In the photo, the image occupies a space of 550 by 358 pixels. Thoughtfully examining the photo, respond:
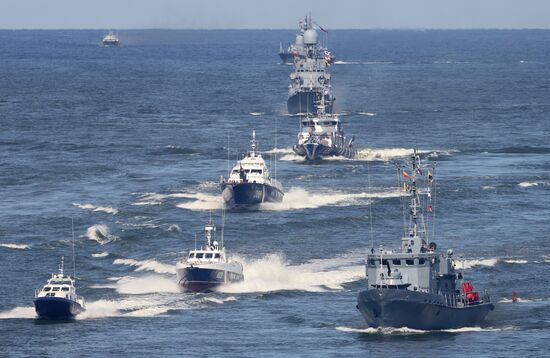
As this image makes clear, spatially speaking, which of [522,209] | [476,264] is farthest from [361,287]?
[522,209]

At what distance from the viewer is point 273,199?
148m

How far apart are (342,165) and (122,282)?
7291 centimetres

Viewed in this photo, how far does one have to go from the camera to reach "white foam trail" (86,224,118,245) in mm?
129125

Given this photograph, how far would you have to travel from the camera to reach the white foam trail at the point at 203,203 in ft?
481

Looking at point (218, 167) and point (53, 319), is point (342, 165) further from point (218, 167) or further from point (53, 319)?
point (53, 319)

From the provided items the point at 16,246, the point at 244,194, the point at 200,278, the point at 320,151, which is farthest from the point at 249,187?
the point at 320,151

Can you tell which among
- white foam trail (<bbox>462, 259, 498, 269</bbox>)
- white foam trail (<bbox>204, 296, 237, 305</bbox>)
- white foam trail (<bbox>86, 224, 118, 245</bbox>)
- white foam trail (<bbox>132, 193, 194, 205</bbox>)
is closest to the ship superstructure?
white foam trail (<bbox>132, 193, 194, 205</bbox>)

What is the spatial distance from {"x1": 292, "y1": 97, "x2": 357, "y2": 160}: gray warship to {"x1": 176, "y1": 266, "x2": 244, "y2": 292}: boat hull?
7825 cm

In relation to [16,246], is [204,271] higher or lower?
lower

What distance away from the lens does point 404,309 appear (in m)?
94.8

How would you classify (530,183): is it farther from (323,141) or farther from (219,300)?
(219,300)

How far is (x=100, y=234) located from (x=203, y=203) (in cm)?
1922

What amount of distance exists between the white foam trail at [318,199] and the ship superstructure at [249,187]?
842mm

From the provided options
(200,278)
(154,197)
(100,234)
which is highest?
(154,197)
